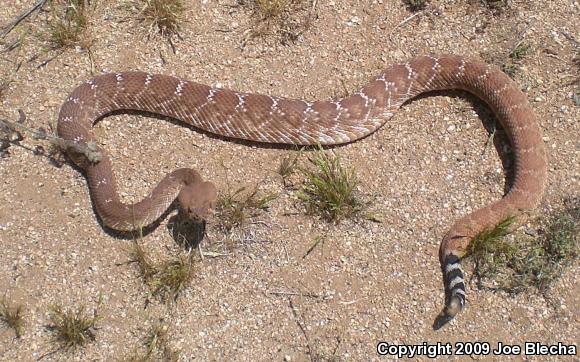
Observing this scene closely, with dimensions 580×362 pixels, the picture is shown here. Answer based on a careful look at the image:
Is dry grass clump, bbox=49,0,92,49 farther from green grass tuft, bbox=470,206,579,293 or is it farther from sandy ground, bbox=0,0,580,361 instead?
green grass tuft, bbox=470,206,579,293

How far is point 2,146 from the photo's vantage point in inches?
259

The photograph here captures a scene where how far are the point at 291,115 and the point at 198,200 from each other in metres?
1.52

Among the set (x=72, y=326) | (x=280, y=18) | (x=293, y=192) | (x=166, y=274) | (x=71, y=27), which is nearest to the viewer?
(x=72, y=326)

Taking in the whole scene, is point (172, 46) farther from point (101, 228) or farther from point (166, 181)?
point (101, 228)

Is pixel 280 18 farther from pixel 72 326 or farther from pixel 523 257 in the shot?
pixel 72 326

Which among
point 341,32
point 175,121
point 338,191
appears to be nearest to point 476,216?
point 338,191

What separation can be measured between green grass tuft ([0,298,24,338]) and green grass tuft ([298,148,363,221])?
122 inches

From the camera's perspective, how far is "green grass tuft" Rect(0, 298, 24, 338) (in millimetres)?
5383

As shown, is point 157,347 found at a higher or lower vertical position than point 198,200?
lower

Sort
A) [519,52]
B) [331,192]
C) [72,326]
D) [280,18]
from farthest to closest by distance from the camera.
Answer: [280,18], [519,52], [331,192], [72,326]

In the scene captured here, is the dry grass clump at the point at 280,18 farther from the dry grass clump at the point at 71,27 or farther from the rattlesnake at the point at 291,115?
the dry grass clump at the point at 71,27

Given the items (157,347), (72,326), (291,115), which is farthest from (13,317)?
(291,115)

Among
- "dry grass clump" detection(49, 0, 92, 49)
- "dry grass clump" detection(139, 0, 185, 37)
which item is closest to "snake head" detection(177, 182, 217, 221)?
"dry grass clump" detection(139, 0, 185, 37)

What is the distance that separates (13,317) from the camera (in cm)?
538
